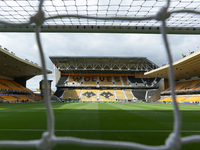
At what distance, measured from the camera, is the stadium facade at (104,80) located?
4112 cm

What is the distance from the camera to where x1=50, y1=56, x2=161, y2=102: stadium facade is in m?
41.1

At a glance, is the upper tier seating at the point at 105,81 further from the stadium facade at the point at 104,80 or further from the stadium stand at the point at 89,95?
the stadium stand at the point at 89,95

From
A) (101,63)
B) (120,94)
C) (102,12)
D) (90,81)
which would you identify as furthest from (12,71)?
(102,12)

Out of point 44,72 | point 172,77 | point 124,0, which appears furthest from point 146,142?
point 124,0

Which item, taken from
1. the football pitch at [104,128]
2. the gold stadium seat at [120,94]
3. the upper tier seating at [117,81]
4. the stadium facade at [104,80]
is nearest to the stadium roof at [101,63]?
the stadium facade at [104,80]

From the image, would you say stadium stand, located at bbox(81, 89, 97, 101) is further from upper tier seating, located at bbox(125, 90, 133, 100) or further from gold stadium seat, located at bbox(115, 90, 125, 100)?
upper tier seating, located at bbox(125, 90, 133, 100)

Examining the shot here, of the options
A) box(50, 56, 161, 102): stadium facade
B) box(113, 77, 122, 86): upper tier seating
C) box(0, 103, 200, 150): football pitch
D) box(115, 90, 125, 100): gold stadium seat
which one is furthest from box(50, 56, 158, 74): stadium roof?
box(0, 103, 200, 150): football pitch

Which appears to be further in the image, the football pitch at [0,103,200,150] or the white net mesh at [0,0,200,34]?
the white net mesh at [0,0,200,34]

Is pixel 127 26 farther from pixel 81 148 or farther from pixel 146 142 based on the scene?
pixel 81 148

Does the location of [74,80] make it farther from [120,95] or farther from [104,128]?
[104,128]

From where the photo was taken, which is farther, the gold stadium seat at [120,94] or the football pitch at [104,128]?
the gold stadium seat at [120,94]

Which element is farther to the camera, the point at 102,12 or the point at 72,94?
the point at 72,94

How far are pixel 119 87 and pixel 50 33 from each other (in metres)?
44.0

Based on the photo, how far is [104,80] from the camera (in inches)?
1987
